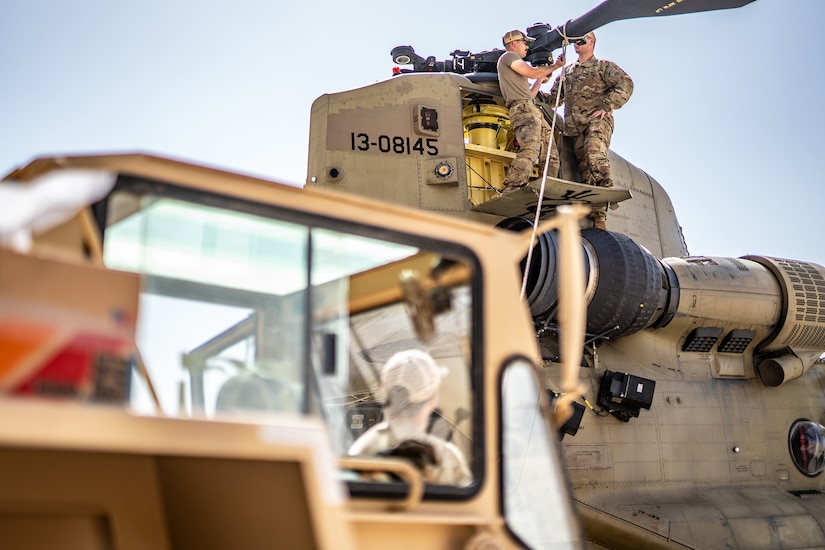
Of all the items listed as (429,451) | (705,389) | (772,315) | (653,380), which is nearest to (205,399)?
(429,451)

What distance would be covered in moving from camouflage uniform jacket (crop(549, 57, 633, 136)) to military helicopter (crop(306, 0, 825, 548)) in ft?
1.19

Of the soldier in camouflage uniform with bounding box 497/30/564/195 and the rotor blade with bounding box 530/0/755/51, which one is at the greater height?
the rotor blade with bounding box 530/0/755/51

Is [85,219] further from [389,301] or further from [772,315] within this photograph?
[772,315]

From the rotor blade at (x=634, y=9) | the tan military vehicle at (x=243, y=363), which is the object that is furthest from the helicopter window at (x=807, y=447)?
the tan military vehicle at (x=243, y=363)

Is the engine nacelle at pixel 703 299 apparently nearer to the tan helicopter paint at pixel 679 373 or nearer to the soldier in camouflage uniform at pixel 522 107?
the tan helicopter paint at pixel 679 373

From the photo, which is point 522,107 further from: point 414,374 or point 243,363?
point 243,363

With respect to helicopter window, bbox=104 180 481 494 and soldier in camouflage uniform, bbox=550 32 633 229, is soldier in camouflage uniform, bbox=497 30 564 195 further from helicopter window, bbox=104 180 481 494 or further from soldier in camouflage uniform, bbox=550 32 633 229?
helicopter window, bbox=104 180 481 494

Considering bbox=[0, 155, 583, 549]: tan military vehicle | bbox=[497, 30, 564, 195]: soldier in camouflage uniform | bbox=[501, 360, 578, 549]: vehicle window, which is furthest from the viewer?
bbox=[497, 30, 564, 195]: soldier in camouflage uniform

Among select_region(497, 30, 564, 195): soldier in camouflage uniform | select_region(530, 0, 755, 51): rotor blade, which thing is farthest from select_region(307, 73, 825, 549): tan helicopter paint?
select_region(530, 0, 755, 51): rotor blade

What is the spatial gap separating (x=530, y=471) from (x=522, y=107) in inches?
215

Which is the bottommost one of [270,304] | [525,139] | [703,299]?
[270,304]

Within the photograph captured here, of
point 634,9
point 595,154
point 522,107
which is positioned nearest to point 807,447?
point 595,154

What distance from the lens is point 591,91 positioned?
26.2 ft

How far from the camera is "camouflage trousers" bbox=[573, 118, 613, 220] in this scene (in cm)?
776
